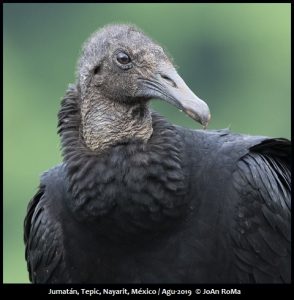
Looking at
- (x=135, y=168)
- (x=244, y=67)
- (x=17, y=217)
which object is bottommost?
(x=17, y=217)

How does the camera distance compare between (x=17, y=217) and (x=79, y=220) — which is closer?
(x=79, y=220)

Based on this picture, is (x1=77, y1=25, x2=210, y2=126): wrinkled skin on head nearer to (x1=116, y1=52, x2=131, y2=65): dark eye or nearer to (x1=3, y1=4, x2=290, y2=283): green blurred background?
(x1=116, y1=52, x2=131, y2=65): dark eye

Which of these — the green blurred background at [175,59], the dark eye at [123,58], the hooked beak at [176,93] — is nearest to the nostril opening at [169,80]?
the hooked beak at [176,93]

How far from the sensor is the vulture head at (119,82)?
6.62 meters

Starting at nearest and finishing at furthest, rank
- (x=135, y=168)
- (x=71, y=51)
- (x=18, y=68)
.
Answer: (x=135, y=168)
(x=71, y=51)
(x=18, y=68)

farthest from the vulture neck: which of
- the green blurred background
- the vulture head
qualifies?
the green blurred background

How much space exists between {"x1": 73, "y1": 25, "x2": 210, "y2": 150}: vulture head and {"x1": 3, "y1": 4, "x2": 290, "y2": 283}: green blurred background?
10250 mm

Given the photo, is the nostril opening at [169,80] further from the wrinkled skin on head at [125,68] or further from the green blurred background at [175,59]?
the green blurred background at [175,59]

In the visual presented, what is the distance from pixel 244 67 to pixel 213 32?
190 cm

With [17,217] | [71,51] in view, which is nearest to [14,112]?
[71,51]

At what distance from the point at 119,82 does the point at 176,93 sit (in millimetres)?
464

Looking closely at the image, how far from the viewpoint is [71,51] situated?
20.3 metres

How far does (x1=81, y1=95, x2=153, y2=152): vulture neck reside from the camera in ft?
21.9
